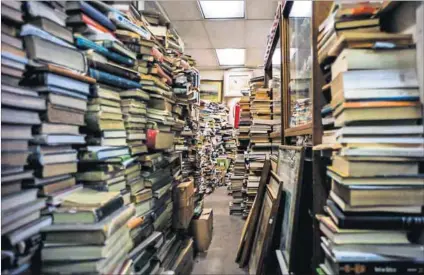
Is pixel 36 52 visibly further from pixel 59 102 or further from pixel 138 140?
pixel 138 140

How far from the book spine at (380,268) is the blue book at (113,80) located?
139cm

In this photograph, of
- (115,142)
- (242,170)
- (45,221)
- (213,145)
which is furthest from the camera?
(213,145)

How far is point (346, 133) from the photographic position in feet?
3.97

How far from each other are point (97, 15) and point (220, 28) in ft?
12.8

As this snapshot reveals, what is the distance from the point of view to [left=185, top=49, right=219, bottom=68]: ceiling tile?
6.65 metres

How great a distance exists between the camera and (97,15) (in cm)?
163

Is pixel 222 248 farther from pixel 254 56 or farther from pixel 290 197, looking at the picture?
pixel 254 56

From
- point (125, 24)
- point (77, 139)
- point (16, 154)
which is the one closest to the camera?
point (16, 154)

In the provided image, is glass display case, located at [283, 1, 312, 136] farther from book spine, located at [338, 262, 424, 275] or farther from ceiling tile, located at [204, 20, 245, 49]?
ceiling tile, located at [204, 20, 245, 49]

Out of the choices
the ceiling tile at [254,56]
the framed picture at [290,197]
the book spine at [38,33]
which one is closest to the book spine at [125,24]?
the book spine at [38,33]

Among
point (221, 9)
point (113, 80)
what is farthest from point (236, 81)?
point (113, 80)

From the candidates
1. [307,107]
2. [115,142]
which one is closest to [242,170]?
[307,107]

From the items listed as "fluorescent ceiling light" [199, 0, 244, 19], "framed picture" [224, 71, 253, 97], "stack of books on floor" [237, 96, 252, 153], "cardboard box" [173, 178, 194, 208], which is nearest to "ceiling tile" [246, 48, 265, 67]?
"framed picture" [224, 71, 253, 97]

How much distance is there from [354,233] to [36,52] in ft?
4.71
